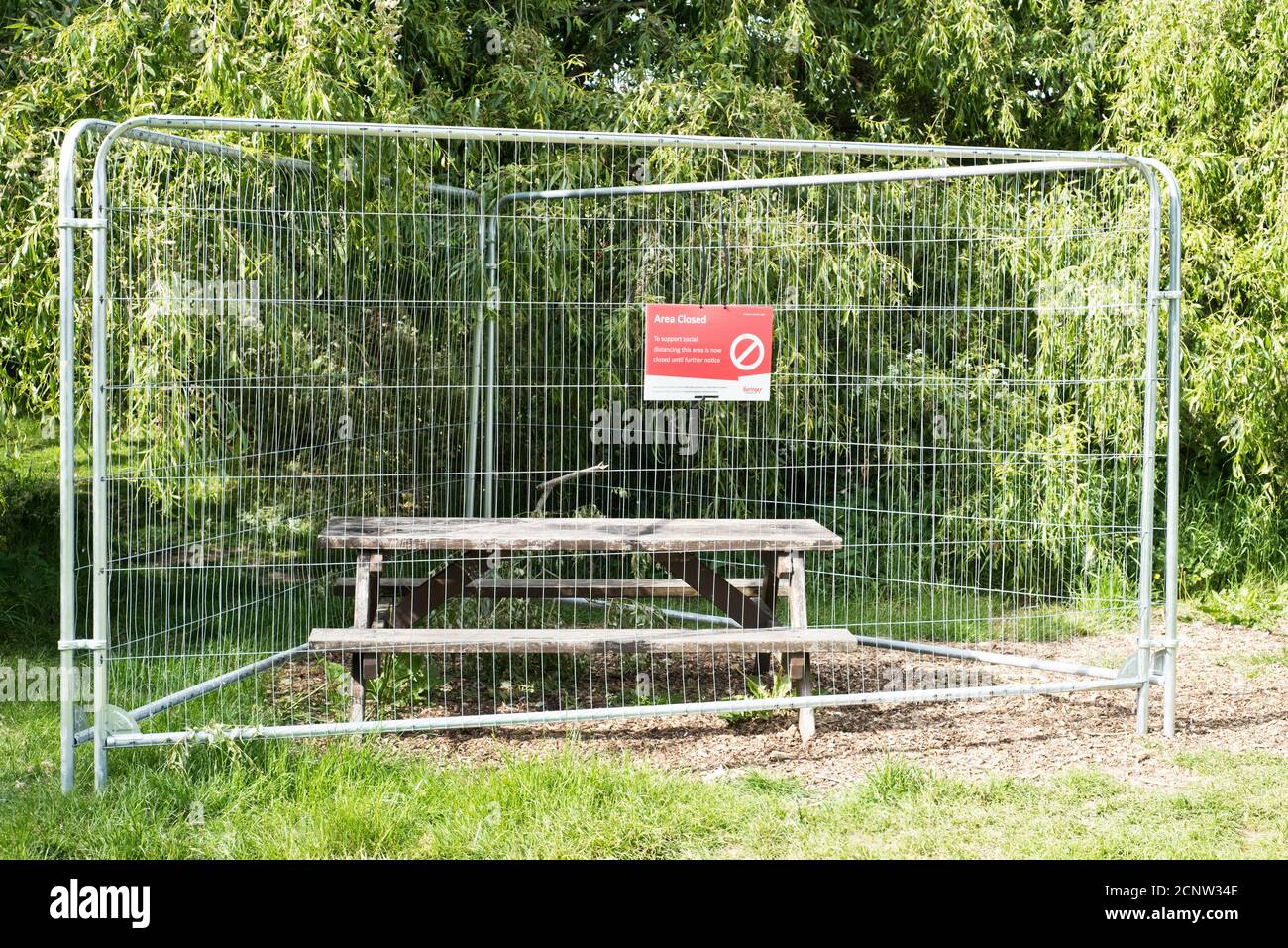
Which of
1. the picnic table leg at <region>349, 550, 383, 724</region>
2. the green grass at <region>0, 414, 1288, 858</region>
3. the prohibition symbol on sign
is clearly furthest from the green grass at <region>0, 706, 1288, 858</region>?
the prohibition symbol on sign

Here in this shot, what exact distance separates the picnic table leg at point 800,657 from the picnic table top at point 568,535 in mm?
132

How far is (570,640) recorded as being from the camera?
512 cm

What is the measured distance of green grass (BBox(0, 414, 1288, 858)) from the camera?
405cm

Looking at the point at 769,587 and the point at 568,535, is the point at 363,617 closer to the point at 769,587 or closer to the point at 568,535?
the point at 568,535

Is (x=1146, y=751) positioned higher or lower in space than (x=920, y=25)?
lower

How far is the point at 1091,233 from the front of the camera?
18.1 ft

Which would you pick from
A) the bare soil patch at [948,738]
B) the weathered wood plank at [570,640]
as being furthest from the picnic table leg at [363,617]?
the bare soil patch at [948,738]

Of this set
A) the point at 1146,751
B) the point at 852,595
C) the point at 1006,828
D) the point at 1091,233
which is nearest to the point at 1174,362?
the point at 1091,233

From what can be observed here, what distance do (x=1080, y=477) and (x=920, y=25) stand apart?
3448 mm

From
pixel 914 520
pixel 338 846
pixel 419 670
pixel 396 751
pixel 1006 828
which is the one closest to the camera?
pixel 338 846

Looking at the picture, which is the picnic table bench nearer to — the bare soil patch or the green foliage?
the bare soil patch

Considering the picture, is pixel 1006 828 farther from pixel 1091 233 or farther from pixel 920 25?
pixel 920 25

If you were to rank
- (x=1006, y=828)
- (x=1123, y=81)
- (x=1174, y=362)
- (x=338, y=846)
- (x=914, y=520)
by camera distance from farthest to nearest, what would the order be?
(x=1123, y=81) < (x=914, y=520) < (x=1174, y=362) < (x=1006, y=828) < (x=338, y=846)

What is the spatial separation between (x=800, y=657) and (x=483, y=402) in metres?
2.53
